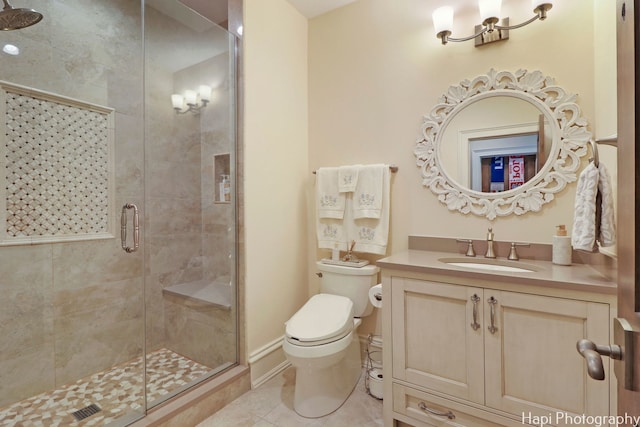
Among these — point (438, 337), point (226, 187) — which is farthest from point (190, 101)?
point (438, 337)

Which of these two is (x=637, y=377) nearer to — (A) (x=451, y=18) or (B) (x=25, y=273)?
(A) (x=451, y=18)

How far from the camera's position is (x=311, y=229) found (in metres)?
2.50

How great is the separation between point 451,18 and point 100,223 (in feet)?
8.57

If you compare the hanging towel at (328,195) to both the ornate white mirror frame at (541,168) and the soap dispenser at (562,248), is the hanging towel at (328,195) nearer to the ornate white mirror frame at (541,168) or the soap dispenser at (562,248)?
the ornate white mirror frame at (541,168)

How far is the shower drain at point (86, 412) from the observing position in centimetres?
164

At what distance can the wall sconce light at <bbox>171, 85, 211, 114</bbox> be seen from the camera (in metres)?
2.32

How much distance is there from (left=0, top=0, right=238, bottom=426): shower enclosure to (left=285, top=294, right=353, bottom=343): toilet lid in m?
0.55

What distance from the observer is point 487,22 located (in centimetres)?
167

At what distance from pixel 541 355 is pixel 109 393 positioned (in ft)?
7.56

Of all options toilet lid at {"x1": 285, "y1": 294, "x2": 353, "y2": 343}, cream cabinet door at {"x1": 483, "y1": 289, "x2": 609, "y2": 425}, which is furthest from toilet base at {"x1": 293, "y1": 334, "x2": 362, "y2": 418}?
cream cabinet door at {"x1": 483, "y1": 289, "x2": 609, "y2": 425}

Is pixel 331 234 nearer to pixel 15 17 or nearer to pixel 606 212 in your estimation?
pixel 606 212

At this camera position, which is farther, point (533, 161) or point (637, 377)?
point (533, 161)

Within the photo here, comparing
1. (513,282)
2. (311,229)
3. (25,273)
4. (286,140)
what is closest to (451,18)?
(286,140)

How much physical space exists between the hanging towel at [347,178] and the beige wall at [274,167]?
398 mm
